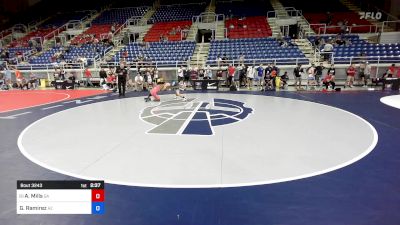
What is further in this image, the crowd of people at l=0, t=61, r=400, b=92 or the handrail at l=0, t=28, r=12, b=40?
the handrail at l=0, t=28, r=12, b=40

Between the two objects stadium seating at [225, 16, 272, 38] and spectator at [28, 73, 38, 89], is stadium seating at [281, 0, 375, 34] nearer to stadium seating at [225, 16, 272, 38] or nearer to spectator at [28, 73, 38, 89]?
stadium seating at [225, 16, 272, 38]

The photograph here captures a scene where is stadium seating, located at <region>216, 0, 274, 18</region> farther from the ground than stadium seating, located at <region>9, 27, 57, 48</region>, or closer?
farther from the ground

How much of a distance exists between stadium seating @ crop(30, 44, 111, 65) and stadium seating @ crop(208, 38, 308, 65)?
9528 millimetres

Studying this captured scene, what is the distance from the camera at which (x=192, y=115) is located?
9672 millimetres

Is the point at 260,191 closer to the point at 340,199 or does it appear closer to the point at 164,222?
the point at 340,199

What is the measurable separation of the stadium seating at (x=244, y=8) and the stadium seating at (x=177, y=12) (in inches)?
88.6

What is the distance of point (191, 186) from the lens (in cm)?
454

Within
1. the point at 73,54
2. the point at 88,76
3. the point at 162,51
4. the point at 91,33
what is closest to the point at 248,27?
the point at 162,51

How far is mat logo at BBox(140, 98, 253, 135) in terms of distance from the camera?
312 inches

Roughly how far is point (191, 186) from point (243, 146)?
2.18 m

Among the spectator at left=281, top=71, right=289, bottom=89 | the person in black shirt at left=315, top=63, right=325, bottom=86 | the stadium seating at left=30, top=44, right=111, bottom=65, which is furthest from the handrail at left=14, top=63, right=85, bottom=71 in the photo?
the person in black shirt at left=315, top=63, right=325, bottom=86

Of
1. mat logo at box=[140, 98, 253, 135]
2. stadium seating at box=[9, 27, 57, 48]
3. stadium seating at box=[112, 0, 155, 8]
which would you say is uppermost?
stadium seating at box=[112, 0, 155, 8]
